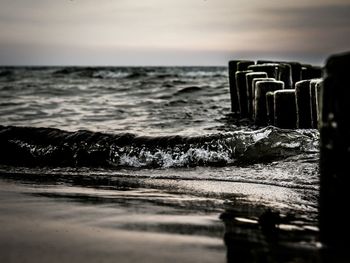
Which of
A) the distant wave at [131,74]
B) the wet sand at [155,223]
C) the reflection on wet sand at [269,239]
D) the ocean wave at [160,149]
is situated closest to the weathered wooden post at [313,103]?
the ocean wave at [160,149]

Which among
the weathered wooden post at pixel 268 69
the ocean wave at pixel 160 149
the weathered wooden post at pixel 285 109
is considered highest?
the weathered wooden post at pixel 268 69

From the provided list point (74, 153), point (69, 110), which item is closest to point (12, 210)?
point (74, 153)

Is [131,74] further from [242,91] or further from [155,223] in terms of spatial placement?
[155,223]

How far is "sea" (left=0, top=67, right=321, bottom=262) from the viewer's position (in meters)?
2.54

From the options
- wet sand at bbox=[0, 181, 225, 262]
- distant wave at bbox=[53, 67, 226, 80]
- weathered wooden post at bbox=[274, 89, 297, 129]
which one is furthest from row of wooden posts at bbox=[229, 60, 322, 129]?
distant wave at bbox=[53, 67, 226, 80]

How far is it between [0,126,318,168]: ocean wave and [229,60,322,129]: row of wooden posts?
1.48 feet

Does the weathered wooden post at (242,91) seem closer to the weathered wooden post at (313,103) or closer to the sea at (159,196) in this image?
the sea at (159,196)

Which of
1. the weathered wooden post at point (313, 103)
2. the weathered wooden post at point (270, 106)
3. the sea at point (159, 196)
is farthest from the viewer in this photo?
the weathered wooden post at point (270, 106)

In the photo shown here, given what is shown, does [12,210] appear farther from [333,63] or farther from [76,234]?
[333,63]

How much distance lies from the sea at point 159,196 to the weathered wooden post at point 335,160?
0.54 ft

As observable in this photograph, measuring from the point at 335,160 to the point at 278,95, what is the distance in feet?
17.7

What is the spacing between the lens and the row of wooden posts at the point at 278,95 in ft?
22.6

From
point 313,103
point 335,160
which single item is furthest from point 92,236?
point 313,103

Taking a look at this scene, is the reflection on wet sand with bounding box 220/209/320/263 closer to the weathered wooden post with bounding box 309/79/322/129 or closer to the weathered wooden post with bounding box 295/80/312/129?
the weathered wooden post with bounding box 309/79/322/129
